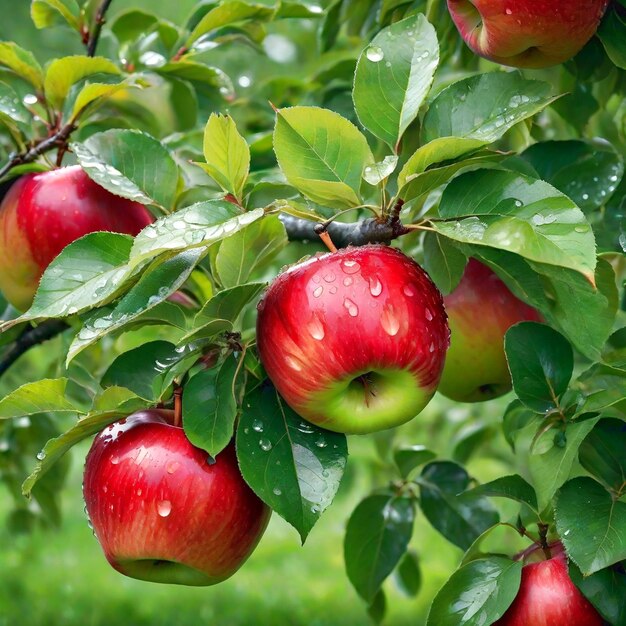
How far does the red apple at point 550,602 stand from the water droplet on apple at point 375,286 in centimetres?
37

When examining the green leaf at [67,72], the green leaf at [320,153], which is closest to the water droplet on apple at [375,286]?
the green leaf at [320,153]

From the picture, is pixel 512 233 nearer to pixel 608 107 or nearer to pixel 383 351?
pixel 383 351

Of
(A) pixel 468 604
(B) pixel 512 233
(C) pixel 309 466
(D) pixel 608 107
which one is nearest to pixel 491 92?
(B) pixel 512 233

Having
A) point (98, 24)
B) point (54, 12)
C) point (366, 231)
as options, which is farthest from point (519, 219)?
point (54, 12)

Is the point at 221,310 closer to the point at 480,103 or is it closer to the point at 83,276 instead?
the point at 83,276

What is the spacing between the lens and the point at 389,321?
0.84 m

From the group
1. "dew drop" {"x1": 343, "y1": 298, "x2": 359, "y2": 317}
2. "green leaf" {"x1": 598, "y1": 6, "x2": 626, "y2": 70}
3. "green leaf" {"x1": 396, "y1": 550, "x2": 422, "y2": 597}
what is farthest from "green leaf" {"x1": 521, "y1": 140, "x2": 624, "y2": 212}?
"green leaf" {"x1": 396, "y1": 550, "x2": 422, "y2": 597}

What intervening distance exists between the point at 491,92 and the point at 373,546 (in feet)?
2.46

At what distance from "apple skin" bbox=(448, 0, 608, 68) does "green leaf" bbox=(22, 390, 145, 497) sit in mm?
571

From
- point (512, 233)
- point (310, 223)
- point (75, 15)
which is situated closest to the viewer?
point (512, 233)

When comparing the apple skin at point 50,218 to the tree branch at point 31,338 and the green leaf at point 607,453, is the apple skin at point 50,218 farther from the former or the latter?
the green leaf at point 607,453

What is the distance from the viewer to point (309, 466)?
93 centimetres

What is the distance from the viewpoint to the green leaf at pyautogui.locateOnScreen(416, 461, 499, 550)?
1.40 metres

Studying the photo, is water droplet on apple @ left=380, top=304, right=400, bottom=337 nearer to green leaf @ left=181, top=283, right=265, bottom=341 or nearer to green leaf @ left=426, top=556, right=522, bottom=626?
green leaf @ left=181, top=283, right=265, bottom=341
